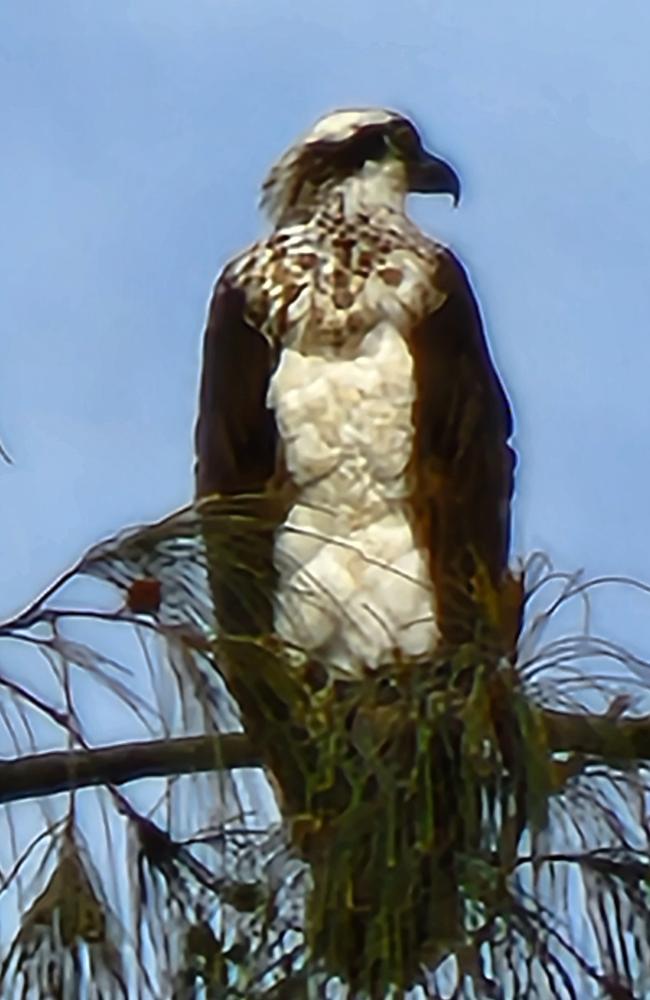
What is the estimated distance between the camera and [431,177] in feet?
9.83

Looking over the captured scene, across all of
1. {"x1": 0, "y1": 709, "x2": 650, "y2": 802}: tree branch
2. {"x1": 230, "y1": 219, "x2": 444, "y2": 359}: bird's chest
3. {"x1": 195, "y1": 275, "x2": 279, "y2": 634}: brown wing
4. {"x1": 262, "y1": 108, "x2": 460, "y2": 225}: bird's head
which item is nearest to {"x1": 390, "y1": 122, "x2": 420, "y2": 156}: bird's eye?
{"x1": 262, "y1": 108, "x2": 460, "y2": 225}: bird's head

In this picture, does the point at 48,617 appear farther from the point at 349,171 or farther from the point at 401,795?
the point at 349,171

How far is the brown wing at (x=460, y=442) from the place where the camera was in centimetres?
265

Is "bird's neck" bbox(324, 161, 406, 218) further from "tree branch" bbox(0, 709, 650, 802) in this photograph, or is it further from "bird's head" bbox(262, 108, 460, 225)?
"tree branch" bbox(0, 709, 650, 802)

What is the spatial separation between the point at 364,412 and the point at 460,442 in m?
0.16

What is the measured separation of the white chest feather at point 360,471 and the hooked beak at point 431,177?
35 cm

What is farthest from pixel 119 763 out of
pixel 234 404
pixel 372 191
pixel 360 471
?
pixel 372 191

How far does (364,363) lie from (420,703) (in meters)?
0.85

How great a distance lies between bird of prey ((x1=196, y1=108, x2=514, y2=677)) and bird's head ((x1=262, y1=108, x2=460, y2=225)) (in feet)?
0.03

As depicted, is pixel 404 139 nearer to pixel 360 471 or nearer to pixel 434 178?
pixel 434 178

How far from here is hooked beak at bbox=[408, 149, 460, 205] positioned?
2979 mm

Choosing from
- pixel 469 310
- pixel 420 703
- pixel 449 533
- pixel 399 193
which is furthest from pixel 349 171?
pixel 420 703

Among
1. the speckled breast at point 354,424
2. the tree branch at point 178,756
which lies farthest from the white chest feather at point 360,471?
the tree branch at point 178,756

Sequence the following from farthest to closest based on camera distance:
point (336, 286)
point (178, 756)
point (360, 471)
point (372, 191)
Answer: point (372, 191) → point (336, 286) → point (360, 471) → point (178, 756)
